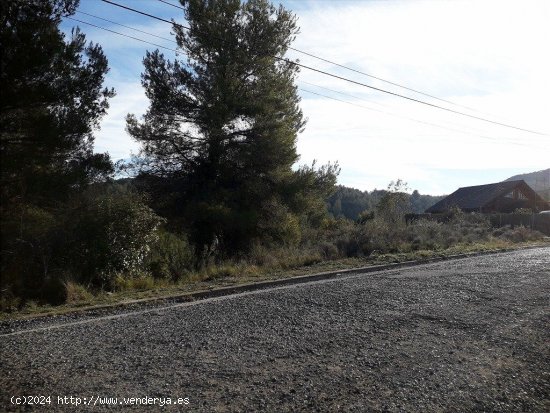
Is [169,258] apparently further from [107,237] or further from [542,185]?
[542,185]

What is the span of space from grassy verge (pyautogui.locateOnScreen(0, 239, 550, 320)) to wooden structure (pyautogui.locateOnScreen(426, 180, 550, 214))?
152 feet

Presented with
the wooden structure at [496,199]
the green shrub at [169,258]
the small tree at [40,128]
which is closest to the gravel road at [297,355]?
the small tree at [40,128]

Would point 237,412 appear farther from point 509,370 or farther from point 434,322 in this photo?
point 434,322

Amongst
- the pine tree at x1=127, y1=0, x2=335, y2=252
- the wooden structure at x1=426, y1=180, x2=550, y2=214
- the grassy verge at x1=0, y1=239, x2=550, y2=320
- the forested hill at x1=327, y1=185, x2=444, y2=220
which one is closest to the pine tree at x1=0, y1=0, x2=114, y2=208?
the grassy verge at x1=0, y1=239, x2=550, y2=320

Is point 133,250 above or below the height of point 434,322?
above

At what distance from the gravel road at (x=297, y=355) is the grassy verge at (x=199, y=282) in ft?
3.86

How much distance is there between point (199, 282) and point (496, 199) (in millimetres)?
57001

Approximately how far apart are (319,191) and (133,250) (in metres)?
14.9

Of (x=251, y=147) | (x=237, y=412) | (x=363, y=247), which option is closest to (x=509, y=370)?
(x=237, y=412)

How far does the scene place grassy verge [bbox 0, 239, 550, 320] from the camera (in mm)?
9477

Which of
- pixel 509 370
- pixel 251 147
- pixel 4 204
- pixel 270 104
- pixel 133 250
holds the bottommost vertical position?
pixel 509 370

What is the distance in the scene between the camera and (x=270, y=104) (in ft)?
81.7

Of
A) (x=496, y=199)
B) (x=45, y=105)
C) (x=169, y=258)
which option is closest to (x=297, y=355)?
(x=45, y=105)

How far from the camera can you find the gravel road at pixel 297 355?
4.83m
